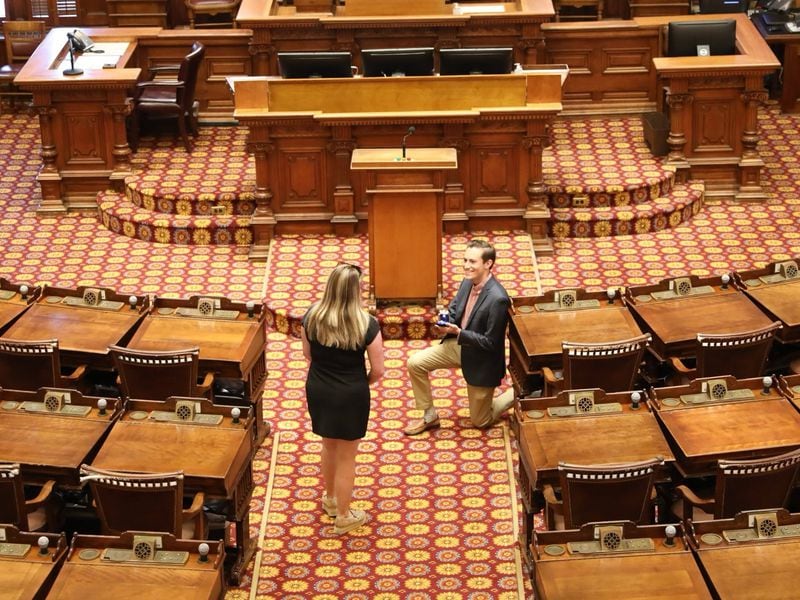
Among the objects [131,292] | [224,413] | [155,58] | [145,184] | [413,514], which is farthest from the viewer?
[155,58]

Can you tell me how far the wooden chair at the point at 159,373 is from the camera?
7.89m

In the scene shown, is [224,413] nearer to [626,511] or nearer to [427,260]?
[626,511]

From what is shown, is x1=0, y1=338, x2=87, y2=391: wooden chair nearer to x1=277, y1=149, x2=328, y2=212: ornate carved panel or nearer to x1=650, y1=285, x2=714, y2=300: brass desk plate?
x1=650, y1=285, x2=714, y2=300: brass desk plate

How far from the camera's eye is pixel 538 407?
24.2 ft

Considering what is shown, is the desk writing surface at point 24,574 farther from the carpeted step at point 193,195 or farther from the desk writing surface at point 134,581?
the carpeted step at point 193,195

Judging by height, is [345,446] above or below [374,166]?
below

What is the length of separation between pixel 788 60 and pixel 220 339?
7.71 m

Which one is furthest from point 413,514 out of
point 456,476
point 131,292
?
point 131,292

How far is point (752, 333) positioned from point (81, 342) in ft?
12.2

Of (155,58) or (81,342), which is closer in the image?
(81,342)

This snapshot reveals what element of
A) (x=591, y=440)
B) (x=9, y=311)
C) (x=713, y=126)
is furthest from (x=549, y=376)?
(x=713, y=126)

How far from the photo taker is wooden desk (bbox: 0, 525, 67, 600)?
19.4ft

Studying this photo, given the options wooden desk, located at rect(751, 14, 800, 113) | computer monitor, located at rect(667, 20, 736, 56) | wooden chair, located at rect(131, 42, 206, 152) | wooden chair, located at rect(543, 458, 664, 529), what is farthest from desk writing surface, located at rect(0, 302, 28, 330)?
wooden desk, located at rect(751, 14, 800, 113)

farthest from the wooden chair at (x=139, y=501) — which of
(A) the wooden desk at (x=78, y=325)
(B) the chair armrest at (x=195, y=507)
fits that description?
(A) the wooden desk at (x=78, y=325)
